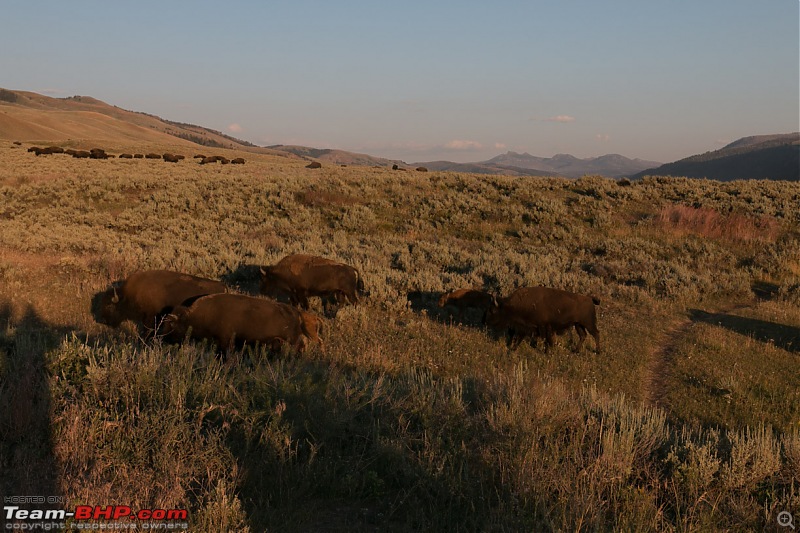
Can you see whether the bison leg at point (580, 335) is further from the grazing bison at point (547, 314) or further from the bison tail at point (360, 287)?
the bison tail at point (360, 287)

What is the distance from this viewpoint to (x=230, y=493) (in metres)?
3.45

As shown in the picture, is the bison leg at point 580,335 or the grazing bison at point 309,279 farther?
the grazing bison at point 309,279

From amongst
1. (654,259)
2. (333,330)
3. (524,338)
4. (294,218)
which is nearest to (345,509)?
(333,330)

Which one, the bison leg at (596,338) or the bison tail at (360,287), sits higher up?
the bison tail at (360,287)

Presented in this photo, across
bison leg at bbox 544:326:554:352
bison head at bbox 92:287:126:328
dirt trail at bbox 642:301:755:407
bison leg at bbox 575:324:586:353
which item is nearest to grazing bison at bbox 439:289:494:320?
bison leg at bbox 544:326:554:352

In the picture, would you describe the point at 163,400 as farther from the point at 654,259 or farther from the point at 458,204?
the point at 458,204

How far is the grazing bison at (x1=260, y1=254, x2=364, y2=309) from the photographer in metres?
10.4

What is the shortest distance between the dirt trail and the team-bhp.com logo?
22.0 feet

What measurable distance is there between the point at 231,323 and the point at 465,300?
551 cm

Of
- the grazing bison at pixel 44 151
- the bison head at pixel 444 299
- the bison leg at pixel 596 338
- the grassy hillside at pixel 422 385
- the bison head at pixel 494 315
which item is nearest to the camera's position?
the grassy hillside at pixel 422 385

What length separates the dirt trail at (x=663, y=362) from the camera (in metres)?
7.65

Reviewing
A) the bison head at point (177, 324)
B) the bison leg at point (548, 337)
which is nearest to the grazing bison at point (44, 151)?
the bison head at point (177, 324)

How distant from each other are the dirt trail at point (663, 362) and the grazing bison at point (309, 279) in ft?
19.6

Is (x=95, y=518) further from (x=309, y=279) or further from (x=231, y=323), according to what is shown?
(x=309, y=279)
